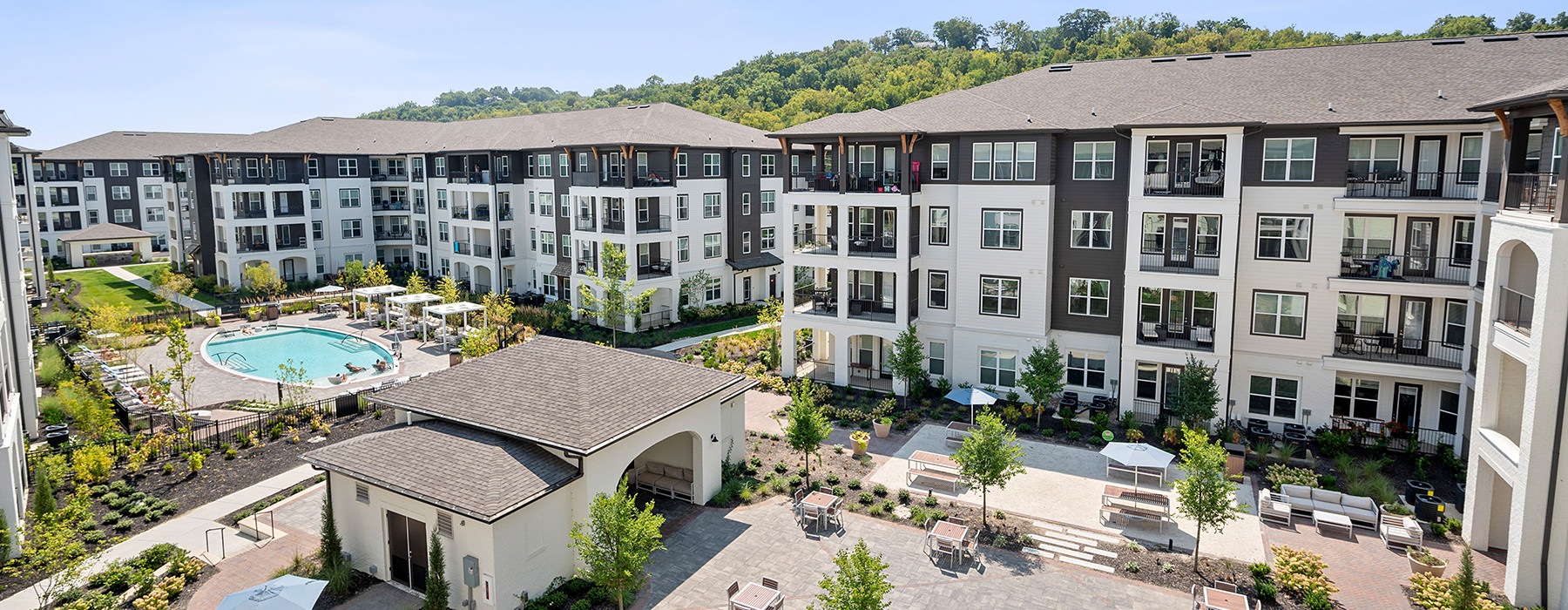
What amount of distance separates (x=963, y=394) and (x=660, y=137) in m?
23.8

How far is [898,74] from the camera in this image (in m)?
79.4

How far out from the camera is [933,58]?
284 feet

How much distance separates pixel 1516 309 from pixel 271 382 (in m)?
41.5

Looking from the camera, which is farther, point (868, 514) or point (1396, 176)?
point (1396, 176)

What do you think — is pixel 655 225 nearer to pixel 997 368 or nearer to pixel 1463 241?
pixel 997 368

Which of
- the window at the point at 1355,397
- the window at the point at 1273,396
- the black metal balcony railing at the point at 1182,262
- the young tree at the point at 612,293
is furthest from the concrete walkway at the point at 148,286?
the window at the point at 1355,397

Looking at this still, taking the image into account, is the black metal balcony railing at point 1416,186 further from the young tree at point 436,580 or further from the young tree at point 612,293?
the young tree at point 612,293

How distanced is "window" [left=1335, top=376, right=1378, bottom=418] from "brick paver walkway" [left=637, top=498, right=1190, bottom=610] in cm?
1369

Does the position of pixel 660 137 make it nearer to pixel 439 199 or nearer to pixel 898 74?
pixel 439 199

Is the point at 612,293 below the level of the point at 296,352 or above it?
above

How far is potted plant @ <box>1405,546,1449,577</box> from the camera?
1795 cm

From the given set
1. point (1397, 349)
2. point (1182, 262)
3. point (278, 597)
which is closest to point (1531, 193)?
point (1397, 349)

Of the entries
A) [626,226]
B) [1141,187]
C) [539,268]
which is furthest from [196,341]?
[1141,187]

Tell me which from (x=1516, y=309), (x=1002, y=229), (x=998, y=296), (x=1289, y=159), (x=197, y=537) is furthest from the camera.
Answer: (x=998, y=296)
